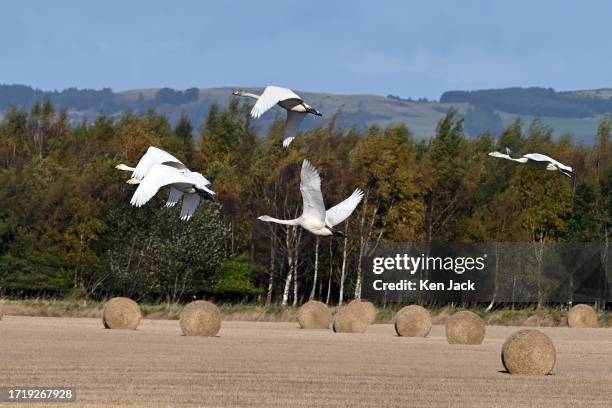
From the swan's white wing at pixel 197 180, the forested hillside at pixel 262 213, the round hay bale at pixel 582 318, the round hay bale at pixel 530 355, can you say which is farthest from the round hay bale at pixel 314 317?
the swan's white wing at pixel 197 180

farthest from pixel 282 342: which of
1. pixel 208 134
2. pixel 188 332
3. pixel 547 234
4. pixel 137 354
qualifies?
pixel 208 134

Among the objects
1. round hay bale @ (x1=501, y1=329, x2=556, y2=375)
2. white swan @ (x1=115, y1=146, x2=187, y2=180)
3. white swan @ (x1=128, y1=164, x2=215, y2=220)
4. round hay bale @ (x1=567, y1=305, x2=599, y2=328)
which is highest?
white swan @ (x1=115, y1=146, x2=187, y2=180)

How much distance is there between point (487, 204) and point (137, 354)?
51734 millimetres

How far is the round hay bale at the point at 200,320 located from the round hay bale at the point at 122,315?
2.75 meters

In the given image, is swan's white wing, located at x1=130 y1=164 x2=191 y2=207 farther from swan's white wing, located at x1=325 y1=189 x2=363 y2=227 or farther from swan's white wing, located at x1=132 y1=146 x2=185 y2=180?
swan's white wing, located at x1=325 y1=189 x2=363 y2=227

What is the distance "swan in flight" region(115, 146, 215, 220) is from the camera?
93.4 ft

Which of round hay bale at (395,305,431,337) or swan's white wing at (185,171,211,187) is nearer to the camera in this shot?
swan's white wing at (185,171,211,187)

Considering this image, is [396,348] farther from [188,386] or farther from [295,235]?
[295,235]

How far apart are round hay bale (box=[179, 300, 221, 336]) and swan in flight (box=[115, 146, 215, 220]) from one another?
39.6 feet

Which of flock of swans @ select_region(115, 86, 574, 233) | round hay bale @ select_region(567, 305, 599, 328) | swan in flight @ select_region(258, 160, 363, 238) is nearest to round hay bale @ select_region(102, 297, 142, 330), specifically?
flock of swans @ select_region(115, 86, 574, 233)

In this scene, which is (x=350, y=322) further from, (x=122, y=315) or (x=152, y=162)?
(x=152, y=162)

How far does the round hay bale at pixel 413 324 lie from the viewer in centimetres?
4719

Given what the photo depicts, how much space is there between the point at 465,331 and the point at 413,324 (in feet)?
13.9

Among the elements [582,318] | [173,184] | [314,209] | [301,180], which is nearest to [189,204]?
[173,184]
